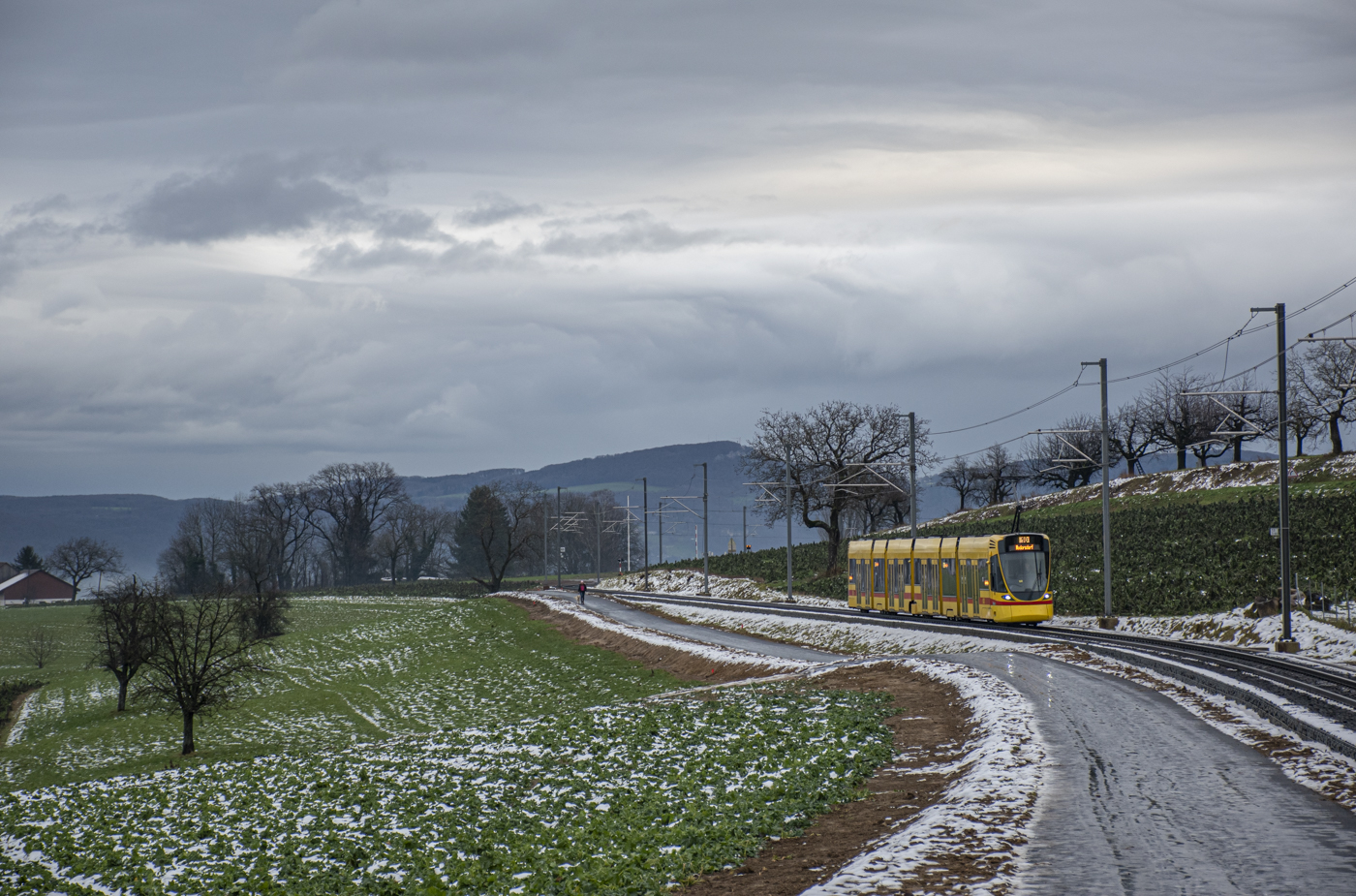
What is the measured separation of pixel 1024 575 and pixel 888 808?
30261 mm

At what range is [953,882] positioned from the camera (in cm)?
907

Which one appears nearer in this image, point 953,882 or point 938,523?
point 953,882

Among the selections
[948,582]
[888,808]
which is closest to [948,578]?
[948,582]

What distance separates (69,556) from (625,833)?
176174 mm

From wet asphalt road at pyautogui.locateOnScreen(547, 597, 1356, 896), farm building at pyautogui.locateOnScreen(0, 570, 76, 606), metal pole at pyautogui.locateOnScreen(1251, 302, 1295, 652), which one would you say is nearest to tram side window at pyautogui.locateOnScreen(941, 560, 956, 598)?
metal pole at pyautogui.locateOnScreen(1251, 302, 1295, 652)

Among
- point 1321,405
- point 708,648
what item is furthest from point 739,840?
point 1321,405

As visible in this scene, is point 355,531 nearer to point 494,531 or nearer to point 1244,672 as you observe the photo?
point 494,531

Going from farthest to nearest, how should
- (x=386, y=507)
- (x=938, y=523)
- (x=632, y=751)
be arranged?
(x=386, y=507) < (x=938, y=523) < (x=632, y=751)

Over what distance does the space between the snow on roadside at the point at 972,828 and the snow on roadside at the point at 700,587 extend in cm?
4921

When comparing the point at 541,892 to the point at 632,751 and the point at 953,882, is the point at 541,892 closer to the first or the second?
the point at 953,882

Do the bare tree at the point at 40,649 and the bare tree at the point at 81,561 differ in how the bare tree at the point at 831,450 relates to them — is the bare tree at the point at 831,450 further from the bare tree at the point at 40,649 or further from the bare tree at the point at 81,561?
the bare tree at the point at 81,561

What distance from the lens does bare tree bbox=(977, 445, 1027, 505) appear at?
12719 cm

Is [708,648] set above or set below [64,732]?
above

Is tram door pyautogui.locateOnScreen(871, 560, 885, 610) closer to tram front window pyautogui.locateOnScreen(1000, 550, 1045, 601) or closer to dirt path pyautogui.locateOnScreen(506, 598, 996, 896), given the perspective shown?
tram front window pyautogui.locateOnScreen(1000, 550, 1045, 601)
